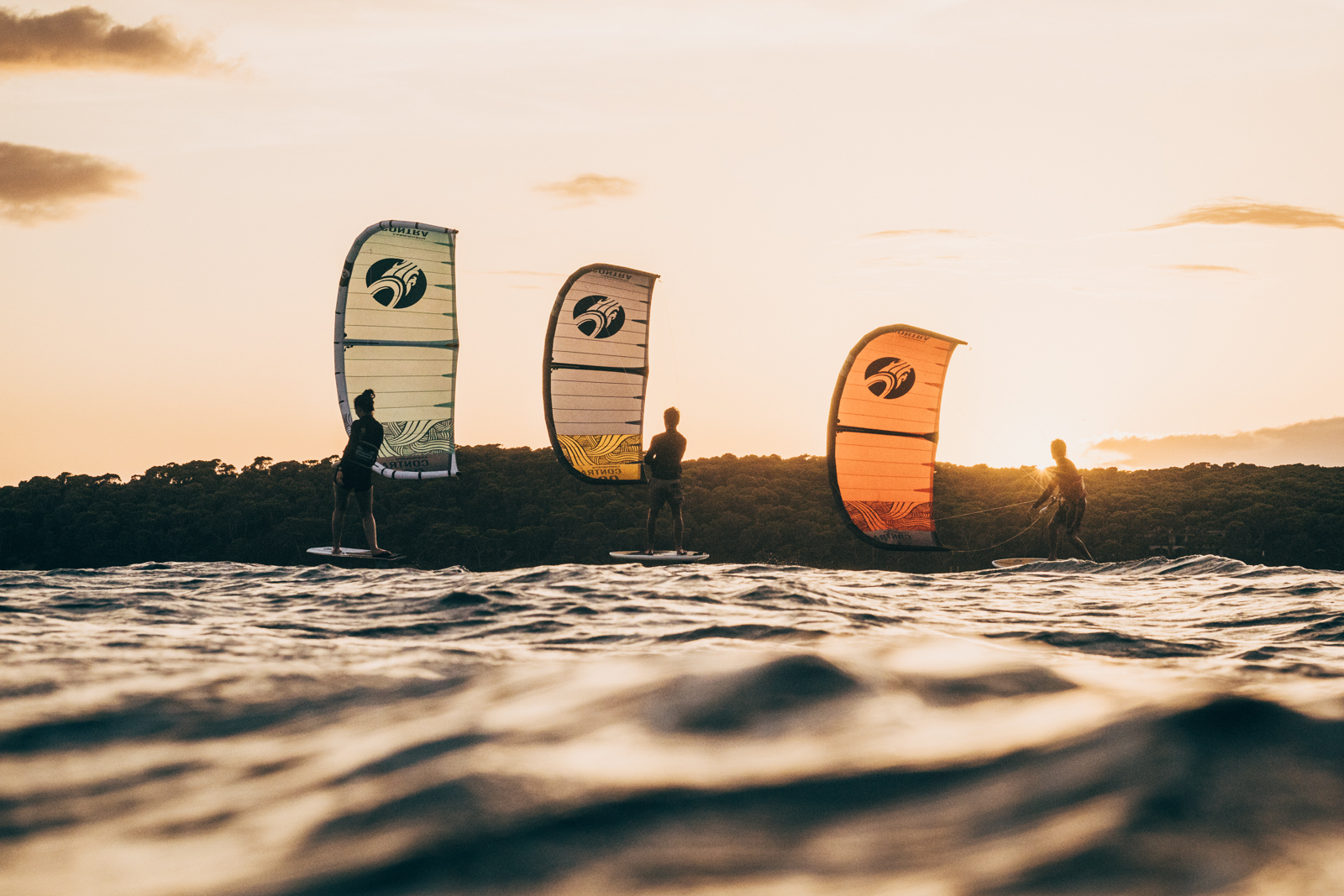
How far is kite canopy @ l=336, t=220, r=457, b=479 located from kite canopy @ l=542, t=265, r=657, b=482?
5.27ft

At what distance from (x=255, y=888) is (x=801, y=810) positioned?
3.54 feet

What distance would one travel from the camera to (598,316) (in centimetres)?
1569

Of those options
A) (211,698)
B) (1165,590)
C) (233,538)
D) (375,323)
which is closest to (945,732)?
(211,698)

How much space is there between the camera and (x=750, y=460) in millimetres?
24422

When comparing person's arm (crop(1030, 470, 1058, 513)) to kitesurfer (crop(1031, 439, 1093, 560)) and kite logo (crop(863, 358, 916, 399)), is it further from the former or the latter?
kite logo (crop(863, 358, 916, 399))

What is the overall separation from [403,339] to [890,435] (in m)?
7.71

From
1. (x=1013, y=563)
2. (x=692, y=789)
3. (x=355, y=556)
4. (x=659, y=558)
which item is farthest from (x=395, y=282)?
(x=692, y=789)

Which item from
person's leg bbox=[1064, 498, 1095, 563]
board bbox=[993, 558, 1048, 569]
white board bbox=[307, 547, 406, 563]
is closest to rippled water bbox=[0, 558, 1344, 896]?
white board bbox=[307, 547, 406, 563]

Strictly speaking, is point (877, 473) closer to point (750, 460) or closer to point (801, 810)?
point (750, 460)

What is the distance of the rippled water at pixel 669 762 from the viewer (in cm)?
182

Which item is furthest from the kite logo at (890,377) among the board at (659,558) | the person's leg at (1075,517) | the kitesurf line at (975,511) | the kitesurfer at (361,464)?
the kitesurfer at (361,464)

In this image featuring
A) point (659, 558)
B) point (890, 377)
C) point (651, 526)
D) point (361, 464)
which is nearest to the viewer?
point (361, 464)

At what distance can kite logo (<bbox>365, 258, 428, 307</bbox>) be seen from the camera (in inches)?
575

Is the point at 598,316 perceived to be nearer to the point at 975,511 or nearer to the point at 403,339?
the point at 403,339
